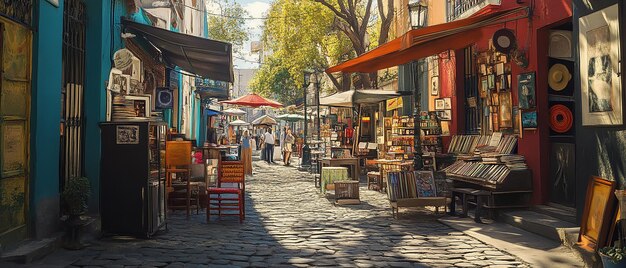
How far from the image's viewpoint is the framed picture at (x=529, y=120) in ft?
29.9

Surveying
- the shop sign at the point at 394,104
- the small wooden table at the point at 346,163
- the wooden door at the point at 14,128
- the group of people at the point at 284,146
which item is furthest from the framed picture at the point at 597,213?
the group of people at the point at 284,146

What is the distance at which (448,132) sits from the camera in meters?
13.3

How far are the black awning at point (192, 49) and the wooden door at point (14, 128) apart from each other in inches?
145

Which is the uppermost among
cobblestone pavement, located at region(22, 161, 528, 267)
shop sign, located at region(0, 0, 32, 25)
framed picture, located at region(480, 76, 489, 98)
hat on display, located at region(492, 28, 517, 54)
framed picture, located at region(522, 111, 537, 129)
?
hat on display, located at region(492, 28, 517, 54)

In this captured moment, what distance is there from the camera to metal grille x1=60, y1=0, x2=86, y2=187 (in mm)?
7789

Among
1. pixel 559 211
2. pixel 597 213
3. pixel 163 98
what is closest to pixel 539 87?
pixel 559 211

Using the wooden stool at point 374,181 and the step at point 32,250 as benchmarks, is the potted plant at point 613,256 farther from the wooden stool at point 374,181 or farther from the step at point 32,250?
the wooden stool at point 374,181

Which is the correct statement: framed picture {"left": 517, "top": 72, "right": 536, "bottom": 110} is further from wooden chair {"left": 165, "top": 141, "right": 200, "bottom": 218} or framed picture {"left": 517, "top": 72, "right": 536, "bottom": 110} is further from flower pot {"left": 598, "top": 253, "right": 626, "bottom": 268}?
wooden chair {"left": 165, "top": 141, "right": 200, "bottom": 218}

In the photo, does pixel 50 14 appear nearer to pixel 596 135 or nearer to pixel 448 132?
pixel 596 135

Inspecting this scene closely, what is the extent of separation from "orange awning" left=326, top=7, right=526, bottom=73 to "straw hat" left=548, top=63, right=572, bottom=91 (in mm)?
1195

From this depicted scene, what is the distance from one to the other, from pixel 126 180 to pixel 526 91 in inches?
259

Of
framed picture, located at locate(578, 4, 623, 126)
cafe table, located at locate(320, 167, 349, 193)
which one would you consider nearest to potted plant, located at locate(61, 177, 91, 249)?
framed picture, located at locate(578, 4, 623, 126)

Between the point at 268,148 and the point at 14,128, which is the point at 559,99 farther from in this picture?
the point at 268,148

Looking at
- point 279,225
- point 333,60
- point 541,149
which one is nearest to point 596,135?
point 541,149
